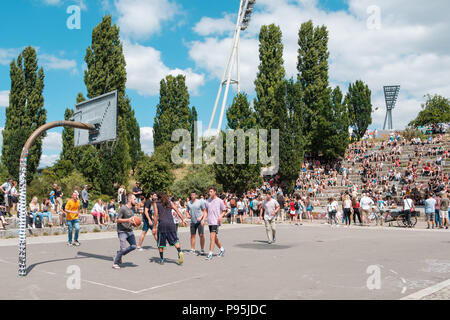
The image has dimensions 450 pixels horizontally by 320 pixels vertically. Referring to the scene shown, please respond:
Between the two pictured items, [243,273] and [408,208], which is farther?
[408,208]

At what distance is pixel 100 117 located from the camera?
11219 millimetres

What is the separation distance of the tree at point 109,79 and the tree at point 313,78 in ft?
80.3

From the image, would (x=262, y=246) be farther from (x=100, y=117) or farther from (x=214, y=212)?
(x=100, y=117)

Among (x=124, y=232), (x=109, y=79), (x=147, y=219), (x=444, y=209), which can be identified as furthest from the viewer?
(x=109, y=79)

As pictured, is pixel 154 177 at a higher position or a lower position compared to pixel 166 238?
higher

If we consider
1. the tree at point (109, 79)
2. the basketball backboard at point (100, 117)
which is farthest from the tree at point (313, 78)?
the basketball backboard at point (100, 117)

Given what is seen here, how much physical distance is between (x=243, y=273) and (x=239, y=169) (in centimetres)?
2981

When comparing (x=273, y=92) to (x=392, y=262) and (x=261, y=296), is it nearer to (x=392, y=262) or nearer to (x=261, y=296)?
(x=392, y=262)

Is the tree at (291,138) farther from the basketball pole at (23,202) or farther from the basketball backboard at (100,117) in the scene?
the basketball pole at (23,202)

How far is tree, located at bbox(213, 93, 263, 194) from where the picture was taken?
125ft

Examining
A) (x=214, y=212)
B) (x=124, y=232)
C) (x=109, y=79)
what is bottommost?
(x=124, y=232)

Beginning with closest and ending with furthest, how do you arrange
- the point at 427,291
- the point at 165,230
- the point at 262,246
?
the point at 427,291
the point at 165,230
the point at 262,246

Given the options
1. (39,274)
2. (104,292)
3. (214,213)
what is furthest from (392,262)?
(39,274)

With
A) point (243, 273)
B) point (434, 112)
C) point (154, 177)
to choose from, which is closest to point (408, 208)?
point (243, 273)
